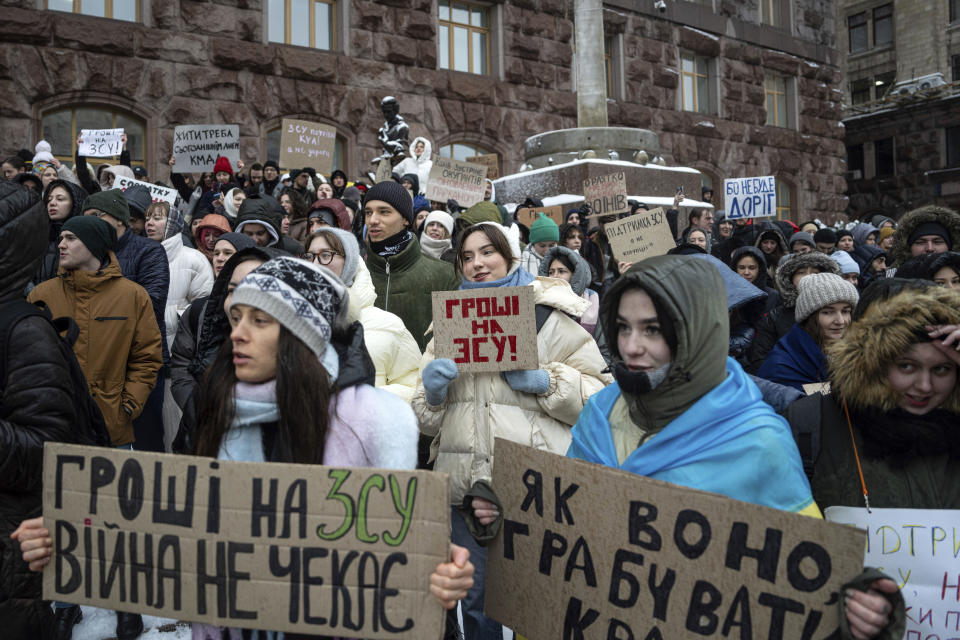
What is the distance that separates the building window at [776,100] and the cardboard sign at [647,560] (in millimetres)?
25023

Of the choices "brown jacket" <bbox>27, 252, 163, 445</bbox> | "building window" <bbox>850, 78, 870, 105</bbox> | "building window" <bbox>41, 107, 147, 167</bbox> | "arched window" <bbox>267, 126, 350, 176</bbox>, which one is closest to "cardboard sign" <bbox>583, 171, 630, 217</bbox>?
"brown jacket" <bbox>27, 252, 163, 445</bbox>

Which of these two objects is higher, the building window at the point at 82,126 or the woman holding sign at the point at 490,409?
the building window at the point at 82,126

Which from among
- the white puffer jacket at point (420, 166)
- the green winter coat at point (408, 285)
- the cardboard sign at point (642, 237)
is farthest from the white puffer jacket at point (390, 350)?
the white puffer jacket at point (420, 166)

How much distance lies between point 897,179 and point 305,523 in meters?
36.1

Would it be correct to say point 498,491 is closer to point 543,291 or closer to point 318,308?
point 318,308

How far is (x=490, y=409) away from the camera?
3039 millimetres

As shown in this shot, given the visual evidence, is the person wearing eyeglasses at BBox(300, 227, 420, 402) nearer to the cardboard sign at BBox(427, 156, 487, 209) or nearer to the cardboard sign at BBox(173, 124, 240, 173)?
the cardboard sign at BBox(427, 156, 487, 209)

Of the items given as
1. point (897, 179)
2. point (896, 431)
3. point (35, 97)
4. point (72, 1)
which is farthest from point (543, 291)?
point (897, 179)

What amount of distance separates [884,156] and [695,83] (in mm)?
16204

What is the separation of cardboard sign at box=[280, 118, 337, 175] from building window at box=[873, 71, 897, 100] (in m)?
33.0

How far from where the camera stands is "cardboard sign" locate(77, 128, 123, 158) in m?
9.41

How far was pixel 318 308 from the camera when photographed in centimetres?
210

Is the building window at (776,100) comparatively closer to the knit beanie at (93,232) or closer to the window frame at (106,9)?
the window frame at (106,9)

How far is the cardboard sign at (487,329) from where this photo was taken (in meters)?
2.95
